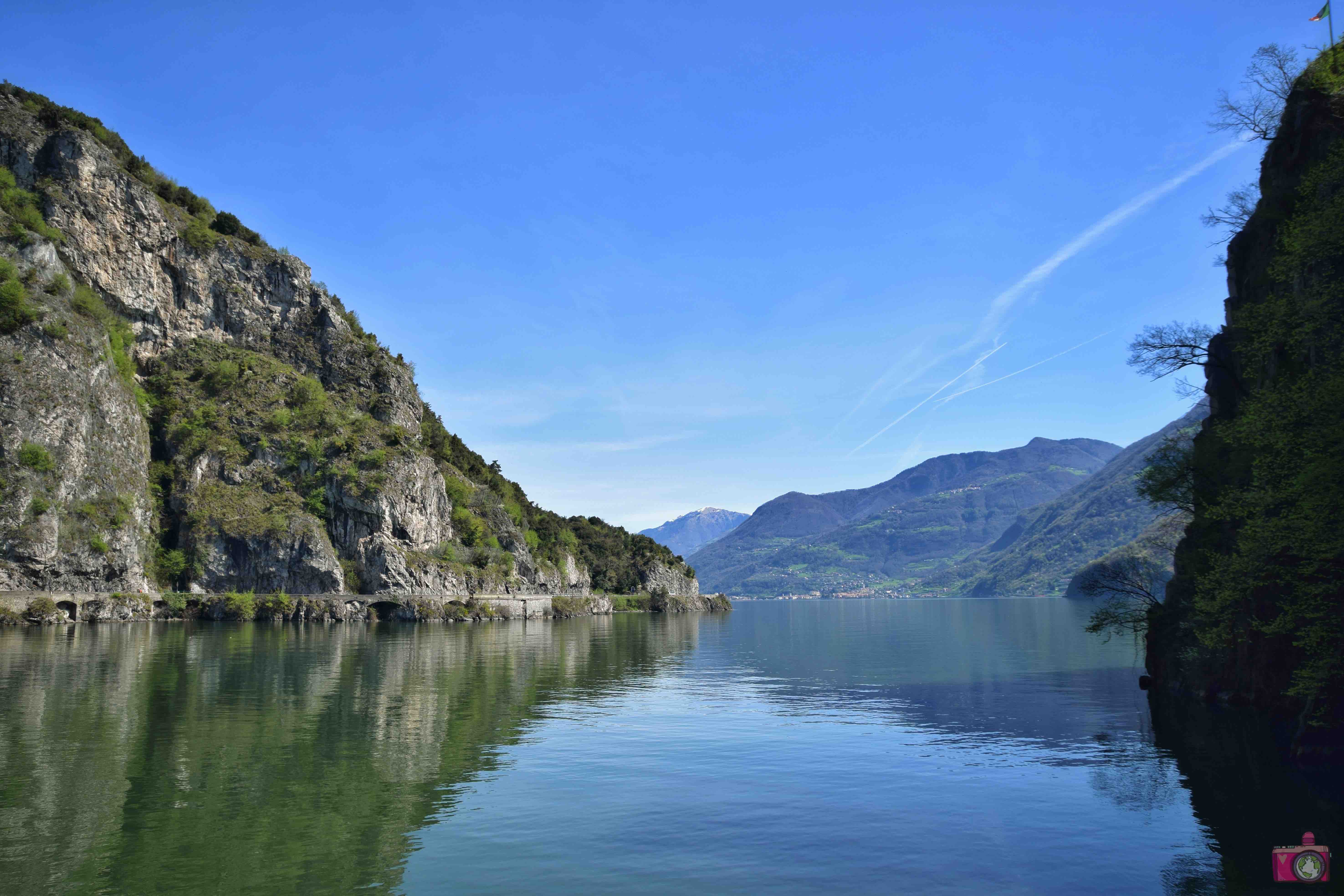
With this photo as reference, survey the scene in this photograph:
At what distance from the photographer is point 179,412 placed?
15100 centimetres

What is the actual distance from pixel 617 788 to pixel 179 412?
152343mm

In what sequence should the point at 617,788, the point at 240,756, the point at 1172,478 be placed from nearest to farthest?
the point at 617,788 < the point at 240,756 < the point at 1172,478

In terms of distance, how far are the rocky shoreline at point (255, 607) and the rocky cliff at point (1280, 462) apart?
119 metres

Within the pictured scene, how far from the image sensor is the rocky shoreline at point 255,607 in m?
103

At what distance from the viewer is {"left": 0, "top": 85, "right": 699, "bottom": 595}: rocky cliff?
4557 inches

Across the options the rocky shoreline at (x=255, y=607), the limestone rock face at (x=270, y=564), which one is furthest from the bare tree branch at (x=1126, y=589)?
the limestone rock face at (x=270, y=564)

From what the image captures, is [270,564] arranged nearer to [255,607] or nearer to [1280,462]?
[255,607]

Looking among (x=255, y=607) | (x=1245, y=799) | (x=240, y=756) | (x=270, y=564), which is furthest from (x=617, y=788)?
(x=270, y=564)

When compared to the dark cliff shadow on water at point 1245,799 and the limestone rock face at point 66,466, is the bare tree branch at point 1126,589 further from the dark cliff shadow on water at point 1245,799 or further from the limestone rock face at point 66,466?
the limestone rock face at point 66,466

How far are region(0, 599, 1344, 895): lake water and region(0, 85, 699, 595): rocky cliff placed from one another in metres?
69.4

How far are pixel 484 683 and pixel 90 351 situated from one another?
109515mm

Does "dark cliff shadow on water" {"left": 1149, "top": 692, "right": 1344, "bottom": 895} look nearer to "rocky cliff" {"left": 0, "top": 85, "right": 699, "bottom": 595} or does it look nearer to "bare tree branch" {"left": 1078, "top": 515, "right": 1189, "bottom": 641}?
"bare tree branch" {"left": 1078, "top": 515, "right": 1189, "bottom": 641}

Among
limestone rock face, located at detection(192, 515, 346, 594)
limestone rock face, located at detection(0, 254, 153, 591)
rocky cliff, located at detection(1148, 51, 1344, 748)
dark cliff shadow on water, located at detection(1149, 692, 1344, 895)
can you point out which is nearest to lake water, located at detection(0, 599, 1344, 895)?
dark cliff shadow on water, located at detection(1149, 692, 1344, 895)

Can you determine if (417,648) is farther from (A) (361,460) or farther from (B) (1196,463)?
(A) (361,460)
